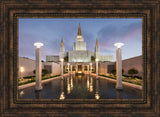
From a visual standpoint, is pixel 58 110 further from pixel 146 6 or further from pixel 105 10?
pixel 146 6

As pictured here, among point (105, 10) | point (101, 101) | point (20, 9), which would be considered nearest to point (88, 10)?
point (105, 10)

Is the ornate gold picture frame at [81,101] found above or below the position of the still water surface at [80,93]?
above

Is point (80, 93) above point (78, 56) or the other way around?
the other way around

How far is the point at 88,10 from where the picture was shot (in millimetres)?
2947

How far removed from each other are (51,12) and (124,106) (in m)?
4.38

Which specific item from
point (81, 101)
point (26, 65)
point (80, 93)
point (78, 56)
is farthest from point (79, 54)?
point (81, 101)

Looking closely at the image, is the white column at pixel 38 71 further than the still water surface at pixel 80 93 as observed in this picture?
Yes

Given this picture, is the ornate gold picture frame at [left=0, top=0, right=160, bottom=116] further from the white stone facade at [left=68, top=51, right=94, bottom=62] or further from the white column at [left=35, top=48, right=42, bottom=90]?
the white stone facade at [left=68, top=51, right=94, bottom=62]

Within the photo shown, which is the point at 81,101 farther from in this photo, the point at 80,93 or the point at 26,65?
the point at 26,65

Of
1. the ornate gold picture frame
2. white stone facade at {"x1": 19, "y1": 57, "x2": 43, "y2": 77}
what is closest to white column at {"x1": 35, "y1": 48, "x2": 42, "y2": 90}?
the ornate gold picture frame

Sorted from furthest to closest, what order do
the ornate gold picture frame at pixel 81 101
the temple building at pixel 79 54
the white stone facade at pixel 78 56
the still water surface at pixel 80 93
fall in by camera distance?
the temple building at pixel 79 54 < the white stone facade at pixel 78 56 < the still water surface at pixel 80 93 < the ornate gold picture frame at pixel 81 101

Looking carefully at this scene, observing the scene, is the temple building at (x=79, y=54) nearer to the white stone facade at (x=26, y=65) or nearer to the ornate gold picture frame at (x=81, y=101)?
the white stone facade at (x=26, y=65)

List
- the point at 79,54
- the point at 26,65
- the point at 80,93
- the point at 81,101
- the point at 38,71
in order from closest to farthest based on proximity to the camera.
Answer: the point at 81,101 → the point at 80,93 → the point at 38,71 → the point at 26,65 → the point at 79,54

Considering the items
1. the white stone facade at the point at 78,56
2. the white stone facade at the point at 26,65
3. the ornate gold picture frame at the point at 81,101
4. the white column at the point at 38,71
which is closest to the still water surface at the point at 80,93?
the white column at the point at 38,71
